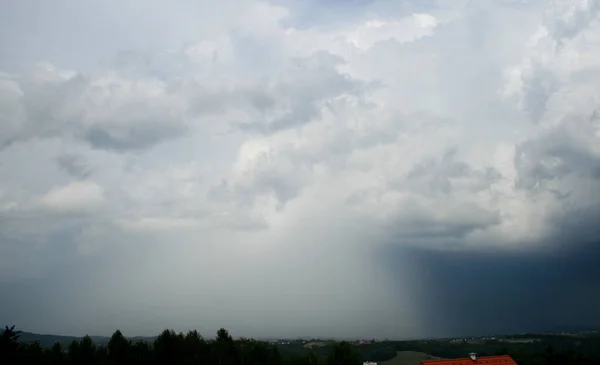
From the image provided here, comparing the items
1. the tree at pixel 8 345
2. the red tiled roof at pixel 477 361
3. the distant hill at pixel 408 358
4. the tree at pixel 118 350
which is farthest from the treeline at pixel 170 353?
the distant hill at pixel 408 358

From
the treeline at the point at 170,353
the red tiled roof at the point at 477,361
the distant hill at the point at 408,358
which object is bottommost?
the distant hill at the point at 408,358

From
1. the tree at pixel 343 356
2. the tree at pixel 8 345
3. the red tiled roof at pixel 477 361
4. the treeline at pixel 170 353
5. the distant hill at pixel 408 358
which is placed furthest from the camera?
the distant hill at pixel 408 358

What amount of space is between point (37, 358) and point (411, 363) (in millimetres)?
109070

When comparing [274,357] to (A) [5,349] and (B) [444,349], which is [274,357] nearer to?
(A) [5,349]

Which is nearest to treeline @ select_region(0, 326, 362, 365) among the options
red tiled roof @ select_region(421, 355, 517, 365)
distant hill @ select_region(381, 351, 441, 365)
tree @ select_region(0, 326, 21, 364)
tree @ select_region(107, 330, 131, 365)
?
tree @ select_region(107, 330, 131, 365)

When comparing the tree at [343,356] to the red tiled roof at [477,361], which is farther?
the tree at [343,356]

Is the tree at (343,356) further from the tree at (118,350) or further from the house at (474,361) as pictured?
the tree at (118,350)

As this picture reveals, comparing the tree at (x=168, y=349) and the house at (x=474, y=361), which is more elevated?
the tree at (x=168, y=349)

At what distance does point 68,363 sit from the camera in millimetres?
69875

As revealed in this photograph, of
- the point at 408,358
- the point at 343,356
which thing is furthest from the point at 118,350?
the point at 408,358

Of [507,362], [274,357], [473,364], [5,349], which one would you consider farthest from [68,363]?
[507,362]

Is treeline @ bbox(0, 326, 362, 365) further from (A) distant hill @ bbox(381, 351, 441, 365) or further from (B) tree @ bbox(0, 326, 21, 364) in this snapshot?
(A) distant hill @ bbox(381, 351, 441, 365)

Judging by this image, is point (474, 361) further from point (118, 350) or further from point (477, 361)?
point (118, 350)

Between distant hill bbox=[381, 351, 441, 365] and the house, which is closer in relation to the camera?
the house
